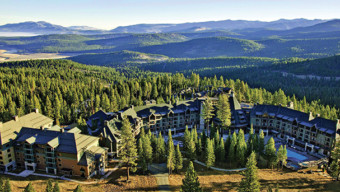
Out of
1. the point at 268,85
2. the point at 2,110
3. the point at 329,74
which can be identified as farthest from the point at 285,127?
the point at 329,74

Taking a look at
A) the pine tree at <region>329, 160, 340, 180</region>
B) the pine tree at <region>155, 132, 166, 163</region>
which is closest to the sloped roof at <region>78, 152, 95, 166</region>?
the pine tree at <region>155, 132, 166, 163</region>

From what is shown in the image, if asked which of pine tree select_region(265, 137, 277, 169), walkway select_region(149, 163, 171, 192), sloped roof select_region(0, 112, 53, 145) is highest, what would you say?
sloped roof select_region(0, 112, 53, 145)

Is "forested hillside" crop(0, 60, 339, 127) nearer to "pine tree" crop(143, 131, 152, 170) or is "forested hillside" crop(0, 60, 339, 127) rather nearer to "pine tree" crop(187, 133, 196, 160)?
"pine tree" crop(143, 131, 152, 170)

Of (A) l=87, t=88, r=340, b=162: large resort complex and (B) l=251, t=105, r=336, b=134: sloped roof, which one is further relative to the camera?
(B) l=251, t=105, r=336, b=134: sloped roof

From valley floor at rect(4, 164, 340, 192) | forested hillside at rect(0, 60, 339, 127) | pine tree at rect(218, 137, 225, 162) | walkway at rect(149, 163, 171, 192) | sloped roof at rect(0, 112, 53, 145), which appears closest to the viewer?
valley floor at rect(4, 164, 340, 192)

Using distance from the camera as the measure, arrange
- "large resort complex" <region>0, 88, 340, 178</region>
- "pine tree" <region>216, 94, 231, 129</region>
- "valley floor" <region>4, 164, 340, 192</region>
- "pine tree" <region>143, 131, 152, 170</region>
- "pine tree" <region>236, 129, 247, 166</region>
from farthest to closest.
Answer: "pine tree" <region>216, 94, 231, 129</region> < "pine tree" <region>236, 129, 247, 166</region> < "pine tree" <region>143, 131, 152, 170</region> < "large resort complex" <region>0, 88, 340, 178</region> < "valley floor" <region>4, 164, 340, 192</region>

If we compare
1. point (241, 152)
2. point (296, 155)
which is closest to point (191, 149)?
point (241, 152)

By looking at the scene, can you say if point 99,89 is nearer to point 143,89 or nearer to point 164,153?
point 143,89

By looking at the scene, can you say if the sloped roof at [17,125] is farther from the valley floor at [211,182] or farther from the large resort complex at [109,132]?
the valley floor at [211,182]

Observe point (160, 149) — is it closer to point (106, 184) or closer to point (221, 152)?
point (106, 184)
